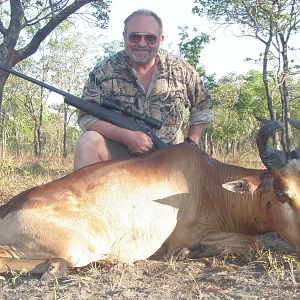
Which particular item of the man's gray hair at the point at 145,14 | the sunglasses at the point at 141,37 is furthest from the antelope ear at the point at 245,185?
the man's gray hair at the point at 145,14

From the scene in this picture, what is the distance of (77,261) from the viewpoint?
10.5 feet

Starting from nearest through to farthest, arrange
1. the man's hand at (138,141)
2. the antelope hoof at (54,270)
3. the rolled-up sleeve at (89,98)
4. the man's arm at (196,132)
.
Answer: the antelope hoof at (54,270), the man's hand at (138,141), the rolled-up sleeve at (89,98), the man's arm at (196,132)

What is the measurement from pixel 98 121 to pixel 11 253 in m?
1.71

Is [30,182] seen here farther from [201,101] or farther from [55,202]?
[55,202]

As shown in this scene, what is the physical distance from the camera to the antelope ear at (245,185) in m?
3.56

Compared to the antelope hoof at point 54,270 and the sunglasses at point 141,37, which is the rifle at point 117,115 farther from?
the antelope hoof at point 54,270

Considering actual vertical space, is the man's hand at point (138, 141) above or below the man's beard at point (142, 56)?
below

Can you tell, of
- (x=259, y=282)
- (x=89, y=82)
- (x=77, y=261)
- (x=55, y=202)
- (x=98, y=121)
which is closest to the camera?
(x=259, y=282)

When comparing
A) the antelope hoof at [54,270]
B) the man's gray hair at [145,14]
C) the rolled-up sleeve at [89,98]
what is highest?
the man's gray hair at [145,14]

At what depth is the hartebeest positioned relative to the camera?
3.24m

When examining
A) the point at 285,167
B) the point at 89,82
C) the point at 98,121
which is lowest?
the point at 285,167

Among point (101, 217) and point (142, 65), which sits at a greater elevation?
point (142, 65)

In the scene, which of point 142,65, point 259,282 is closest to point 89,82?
point 142,65

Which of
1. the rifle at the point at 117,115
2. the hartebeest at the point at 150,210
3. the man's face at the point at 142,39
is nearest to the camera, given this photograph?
the hartebeest at the point at 150,210
